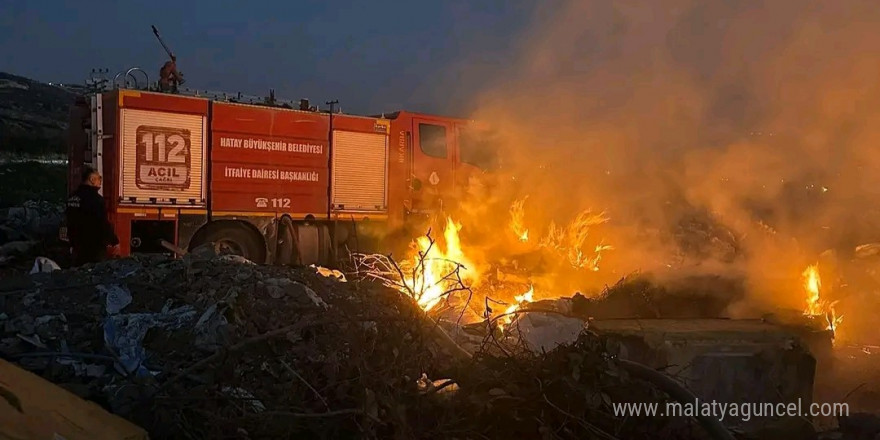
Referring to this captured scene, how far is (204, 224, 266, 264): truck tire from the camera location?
10539 mm

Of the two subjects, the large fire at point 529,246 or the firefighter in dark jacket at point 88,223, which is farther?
the large fire at point 529,246

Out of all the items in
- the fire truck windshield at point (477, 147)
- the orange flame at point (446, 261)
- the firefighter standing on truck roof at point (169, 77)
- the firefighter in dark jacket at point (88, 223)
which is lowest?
the orange flame at point (446, 261)

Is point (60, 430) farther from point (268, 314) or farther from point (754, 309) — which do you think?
point (754, 309)

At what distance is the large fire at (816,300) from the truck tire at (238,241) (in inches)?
292

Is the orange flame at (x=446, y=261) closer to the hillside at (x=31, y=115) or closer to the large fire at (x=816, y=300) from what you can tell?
the large fire at (x=816, y=300)

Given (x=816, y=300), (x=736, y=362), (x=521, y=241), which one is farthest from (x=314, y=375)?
(x=521, y=241)

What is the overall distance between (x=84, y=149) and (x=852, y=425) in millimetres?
9899

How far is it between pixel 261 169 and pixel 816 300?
25.2 ft

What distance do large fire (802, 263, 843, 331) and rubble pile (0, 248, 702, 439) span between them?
404 centimetres

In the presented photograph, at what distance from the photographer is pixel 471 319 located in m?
7.19

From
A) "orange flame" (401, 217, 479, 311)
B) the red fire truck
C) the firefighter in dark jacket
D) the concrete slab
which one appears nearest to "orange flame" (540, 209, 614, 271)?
"orange flame" (401, 217, 479, 311)

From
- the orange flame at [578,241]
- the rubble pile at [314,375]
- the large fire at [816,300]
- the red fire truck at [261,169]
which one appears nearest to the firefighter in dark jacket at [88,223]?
the red fire truck at [261,169]

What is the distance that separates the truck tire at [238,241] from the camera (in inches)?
415

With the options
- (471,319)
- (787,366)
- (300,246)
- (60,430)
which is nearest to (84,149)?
(300,246)
